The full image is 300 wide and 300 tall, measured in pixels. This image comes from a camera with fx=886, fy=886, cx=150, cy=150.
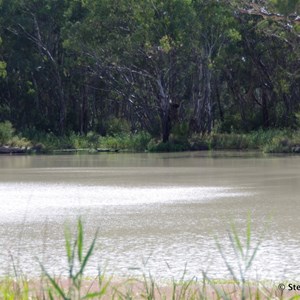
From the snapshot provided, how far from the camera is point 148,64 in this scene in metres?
50.9

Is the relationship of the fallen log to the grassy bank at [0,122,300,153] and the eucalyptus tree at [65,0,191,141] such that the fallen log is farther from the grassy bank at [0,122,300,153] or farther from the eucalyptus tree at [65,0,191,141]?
the eucalyptus tree at [65,0,191,141]

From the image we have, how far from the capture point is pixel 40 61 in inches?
2323

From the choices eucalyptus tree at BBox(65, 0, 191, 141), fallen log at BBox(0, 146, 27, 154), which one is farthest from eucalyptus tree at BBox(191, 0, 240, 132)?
fallen log at BBox(0, 146, 27, 154)

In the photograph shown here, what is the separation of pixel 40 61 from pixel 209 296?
53243mm

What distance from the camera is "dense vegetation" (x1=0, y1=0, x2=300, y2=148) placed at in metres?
47.5

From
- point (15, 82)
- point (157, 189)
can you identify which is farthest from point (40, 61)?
point (157, 189)

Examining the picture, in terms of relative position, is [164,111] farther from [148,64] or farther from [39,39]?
[39,39]

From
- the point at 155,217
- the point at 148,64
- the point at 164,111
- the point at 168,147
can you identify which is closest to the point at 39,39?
the point at 148,64

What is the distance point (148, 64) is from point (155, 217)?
122 feet

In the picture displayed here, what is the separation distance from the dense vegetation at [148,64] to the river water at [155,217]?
1789cm

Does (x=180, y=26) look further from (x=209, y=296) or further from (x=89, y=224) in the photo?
(x=209, y=296)

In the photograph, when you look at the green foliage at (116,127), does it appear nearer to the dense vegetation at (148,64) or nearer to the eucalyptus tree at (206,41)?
the dense vegetation at (148,64)

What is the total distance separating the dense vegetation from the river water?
17885mm

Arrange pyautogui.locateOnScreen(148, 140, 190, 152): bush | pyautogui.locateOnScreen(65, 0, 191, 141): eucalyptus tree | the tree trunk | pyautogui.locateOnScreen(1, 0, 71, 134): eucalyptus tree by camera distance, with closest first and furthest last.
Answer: pyautogui.locateOnScreen(148, 140, 190, 152): bush, pyautogui.locateOnScreen(65, 0, 191, 141): eucalyptus tree, the tree trunk, pyautogui.locateOnScreen(1, 0, 71, 134): eucalyptus tree
